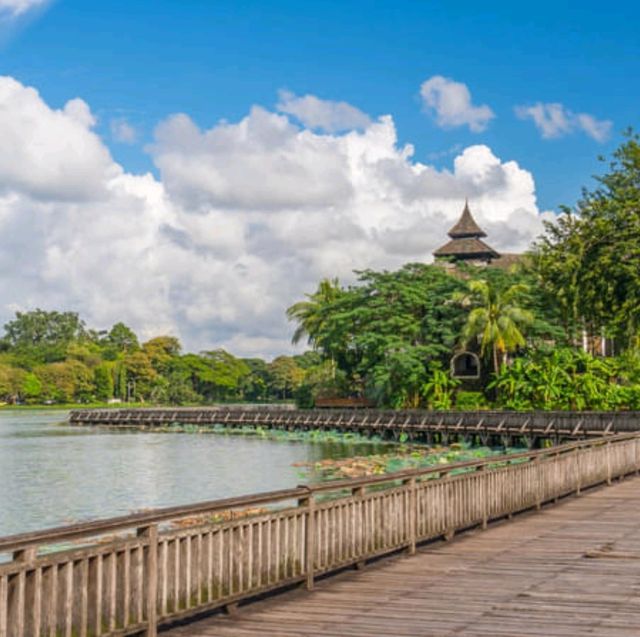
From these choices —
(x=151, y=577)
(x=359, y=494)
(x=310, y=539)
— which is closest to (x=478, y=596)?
(x=310, y=539)

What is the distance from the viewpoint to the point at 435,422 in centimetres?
5941

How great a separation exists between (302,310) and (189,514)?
78248 millimetres

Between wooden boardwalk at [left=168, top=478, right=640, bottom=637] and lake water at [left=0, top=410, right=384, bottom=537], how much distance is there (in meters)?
18.0

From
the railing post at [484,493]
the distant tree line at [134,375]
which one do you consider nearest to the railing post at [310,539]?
the railing post at [484,493]

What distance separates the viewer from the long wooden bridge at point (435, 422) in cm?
4828

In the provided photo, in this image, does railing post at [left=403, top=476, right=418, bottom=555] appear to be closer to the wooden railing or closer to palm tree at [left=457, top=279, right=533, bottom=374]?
the wooden railing

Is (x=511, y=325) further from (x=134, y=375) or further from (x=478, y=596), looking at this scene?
(x=134, y=375)

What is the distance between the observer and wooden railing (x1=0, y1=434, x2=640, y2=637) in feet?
22.0

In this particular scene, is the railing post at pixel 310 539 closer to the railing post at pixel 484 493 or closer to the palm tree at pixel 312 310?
the railing post at pixel 484 493

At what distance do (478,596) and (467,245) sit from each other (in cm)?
8666

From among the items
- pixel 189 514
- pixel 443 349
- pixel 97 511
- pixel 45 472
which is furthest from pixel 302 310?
pixel 189 514

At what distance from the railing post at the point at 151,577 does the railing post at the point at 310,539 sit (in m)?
2.35

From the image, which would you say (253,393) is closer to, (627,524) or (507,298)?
(507,298)

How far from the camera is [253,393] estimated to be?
180000 mm
